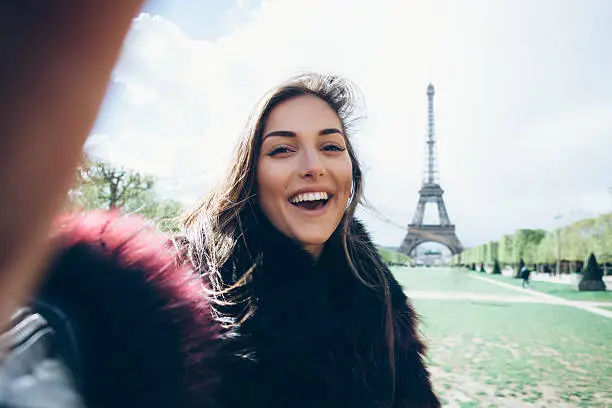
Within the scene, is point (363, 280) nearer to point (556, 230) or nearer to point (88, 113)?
point (88, 113)

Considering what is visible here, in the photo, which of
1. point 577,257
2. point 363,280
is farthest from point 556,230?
point 363,280

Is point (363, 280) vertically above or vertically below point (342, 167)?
below

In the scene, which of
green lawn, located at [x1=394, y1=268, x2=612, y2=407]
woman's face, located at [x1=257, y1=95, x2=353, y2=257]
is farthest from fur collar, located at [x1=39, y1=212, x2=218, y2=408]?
green lawn, located at [x1=394, y1=268, x2=612, y2=407]

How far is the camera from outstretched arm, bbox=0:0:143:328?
48cm

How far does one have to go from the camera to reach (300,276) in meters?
1.63

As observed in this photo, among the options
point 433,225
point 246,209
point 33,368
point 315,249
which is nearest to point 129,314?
point 33,368

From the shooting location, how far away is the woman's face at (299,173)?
1.74m

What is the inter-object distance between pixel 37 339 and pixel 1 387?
2.7 inches

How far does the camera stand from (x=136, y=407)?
746 mm

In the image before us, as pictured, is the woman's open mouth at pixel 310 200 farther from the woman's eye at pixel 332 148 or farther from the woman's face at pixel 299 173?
the woman's eye at pixel 332 148

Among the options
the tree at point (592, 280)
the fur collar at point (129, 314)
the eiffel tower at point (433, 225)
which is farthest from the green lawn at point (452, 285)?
the eiffel tower at point (433, 225)

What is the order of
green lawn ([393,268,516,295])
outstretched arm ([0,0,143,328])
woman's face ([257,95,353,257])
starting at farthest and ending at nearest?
green lawn ([393,268,516,295]) → woman's face ([257,95,353,257]) → outstretched arm ([0,0,143,328])

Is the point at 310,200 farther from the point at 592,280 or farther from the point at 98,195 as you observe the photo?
the point at 592,280

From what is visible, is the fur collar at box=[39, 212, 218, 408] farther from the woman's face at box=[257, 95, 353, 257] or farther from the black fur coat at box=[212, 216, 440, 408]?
the woman's face at box=[257, 95, 353, 257]
